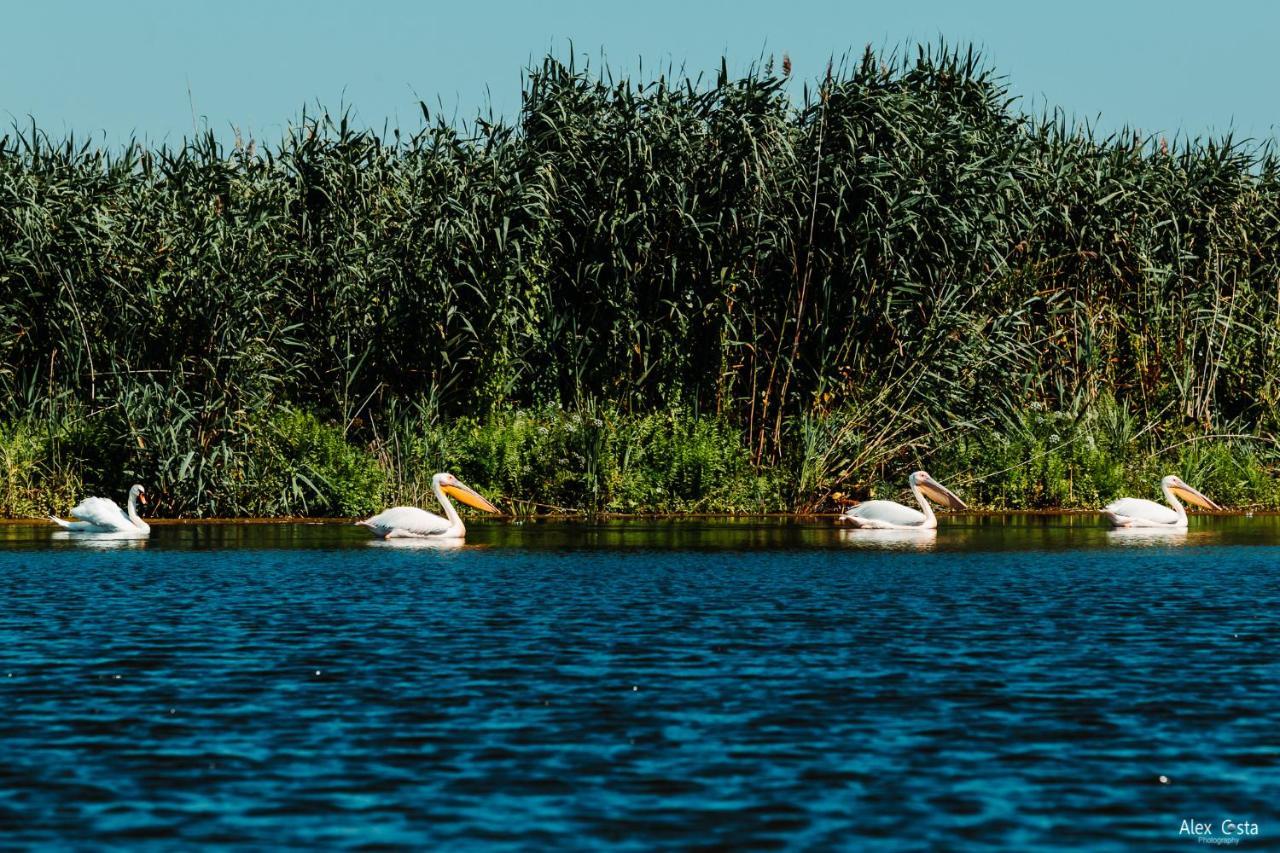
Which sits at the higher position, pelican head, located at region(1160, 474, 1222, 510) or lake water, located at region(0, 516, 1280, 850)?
pelican head, located at region(1160, 474, 1222, 510)

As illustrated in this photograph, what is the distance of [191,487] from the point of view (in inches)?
875

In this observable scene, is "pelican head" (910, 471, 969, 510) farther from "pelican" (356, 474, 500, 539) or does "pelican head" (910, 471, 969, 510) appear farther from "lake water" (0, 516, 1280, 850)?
"pelican" (356, 474, 500, 539)

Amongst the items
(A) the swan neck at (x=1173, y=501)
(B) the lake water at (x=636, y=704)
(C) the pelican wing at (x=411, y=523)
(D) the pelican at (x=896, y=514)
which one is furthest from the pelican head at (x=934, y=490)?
(C) the pelican wing at (x=411, y=523)

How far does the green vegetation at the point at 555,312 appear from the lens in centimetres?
2238

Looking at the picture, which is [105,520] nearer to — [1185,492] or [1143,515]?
[1143,515]

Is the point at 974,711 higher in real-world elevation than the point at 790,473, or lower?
lower

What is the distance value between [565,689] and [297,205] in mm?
15410

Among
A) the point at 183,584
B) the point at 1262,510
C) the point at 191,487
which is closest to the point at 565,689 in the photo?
the point at 183,584

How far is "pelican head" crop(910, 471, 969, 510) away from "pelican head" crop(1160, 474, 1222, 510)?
266cm

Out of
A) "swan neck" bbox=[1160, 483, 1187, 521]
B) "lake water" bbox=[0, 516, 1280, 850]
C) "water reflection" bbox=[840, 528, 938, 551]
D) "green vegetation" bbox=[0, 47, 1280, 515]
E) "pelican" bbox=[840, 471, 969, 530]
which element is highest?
"green vegetation" bbox=[0, 47, 1280, 515]

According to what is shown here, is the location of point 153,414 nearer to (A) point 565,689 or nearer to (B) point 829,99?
(B) point 829,99

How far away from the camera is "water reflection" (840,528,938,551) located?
19.3 metres

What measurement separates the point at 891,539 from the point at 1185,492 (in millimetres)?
5446

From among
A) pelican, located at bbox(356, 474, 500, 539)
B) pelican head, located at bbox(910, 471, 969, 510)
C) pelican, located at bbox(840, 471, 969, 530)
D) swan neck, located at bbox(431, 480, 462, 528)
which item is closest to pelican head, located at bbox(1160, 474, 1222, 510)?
pelican head, located at bbox(910, 471, 969, 510)
